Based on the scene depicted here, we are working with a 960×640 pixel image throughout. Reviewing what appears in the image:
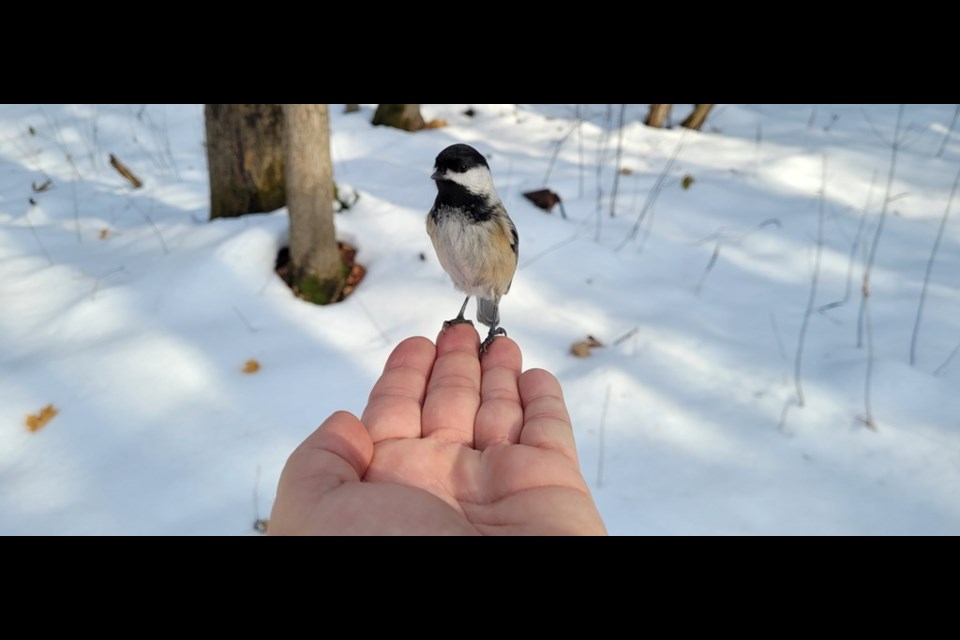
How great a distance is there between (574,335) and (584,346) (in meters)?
0.14

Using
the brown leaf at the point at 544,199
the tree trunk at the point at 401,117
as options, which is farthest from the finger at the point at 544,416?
the tree trunk at the point at 401,117

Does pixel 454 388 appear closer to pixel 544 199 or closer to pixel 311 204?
pixel 311 204

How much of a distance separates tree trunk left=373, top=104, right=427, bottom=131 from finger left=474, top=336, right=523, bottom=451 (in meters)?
3.84

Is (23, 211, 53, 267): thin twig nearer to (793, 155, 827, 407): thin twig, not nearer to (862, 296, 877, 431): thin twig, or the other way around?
(793, 155, 827, 407): thin twig

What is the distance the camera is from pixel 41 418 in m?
2.45

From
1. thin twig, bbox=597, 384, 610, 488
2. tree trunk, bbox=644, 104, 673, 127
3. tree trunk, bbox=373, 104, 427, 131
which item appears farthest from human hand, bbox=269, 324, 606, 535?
tree trunk, bbox=644, 104, 673, 127

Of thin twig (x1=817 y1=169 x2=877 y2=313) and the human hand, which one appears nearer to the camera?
the human hand

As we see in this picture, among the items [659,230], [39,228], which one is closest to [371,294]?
[659,230]

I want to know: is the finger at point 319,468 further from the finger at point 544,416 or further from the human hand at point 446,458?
the finger at point 544,416

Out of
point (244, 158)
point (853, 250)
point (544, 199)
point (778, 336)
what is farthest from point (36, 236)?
point (853, 250)

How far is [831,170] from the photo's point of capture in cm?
453

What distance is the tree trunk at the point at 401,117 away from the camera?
5.20m

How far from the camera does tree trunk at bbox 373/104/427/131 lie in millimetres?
5195

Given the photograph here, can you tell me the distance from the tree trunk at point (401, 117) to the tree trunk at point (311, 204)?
2.47 m
